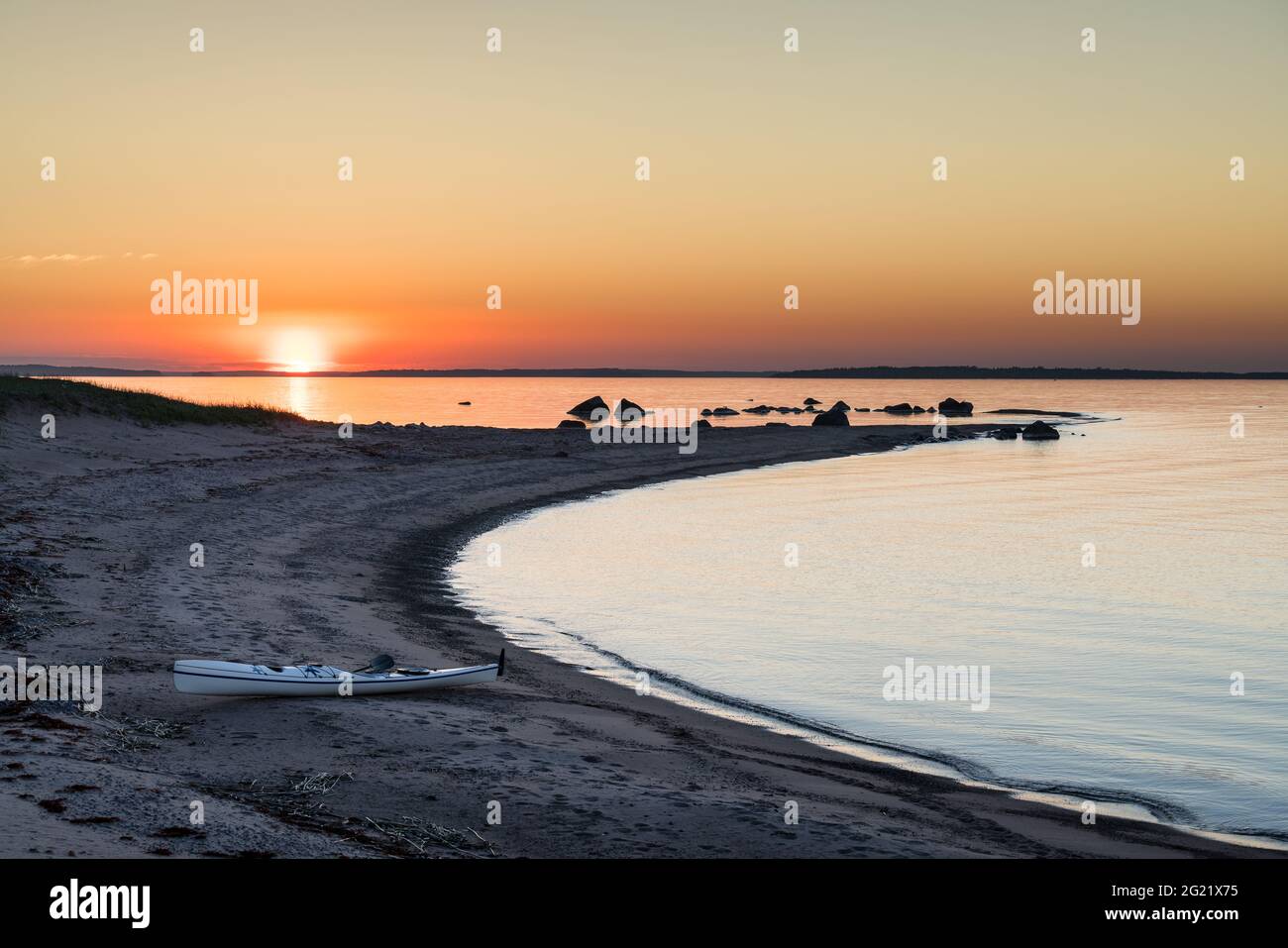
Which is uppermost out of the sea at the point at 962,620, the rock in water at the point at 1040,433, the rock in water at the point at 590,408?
the rock in water at the point at 590,408

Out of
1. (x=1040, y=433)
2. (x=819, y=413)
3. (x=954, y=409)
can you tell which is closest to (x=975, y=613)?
(x=1040, y=433)

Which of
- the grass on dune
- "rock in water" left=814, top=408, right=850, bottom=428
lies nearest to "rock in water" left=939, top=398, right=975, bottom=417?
"rock in water" left=814, top=408, right=850, bottom=428

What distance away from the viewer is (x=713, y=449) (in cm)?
7088

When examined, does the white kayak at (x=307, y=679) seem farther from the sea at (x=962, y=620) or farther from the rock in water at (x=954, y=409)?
the rock in water at (x=954, y=409)

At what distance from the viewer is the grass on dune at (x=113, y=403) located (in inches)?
1578

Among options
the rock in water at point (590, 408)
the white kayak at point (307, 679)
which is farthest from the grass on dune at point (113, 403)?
the rock in water at point (590, 408)

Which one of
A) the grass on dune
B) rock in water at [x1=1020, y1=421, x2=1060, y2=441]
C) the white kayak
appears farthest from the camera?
rock in water at [x1=1020, y1=421, x2=1060, y2=441]

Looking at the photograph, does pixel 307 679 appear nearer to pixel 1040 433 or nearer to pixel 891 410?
pixel 1040 433

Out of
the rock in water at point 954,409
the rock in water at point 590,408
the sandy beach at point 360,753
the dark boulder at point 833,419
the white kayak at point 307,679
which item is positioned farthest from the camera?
the rock in water at point 954,409

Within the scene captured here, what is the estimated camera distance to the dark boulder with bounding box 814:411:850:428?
310 ft

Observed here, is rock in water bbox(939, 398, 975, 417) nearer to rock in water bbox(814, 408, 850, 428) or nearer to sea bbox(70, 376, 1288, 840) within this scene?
rock in water bbox(814, 408, 850, 428)

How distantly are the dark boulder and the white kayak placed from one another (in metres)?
82.0

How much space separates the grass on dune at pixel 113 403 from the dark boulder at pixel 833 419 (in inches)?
2190

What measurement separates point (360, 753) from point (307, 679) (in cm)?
224
